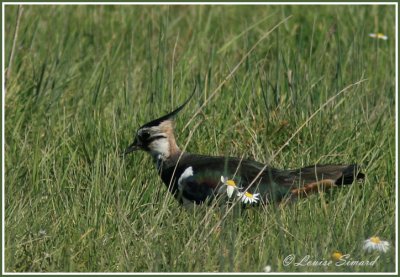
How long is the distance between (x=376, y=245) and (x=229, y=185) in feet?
3.60

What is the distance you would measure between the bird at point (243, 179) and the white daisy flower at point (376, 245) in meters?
0.61

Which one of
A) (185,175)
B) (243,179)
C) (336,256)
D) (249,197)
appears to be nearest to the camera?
(336,256)

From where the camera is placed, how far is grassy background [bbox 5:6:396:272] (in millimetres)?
4957

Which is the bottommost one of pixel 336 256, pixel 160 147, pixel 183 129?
pixel 336 256

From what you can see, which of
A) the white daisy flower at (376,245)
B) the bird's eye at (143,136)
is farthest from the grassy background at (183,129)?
the bird's eye at (143,136)

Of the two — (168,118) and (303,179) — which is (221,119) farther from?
(303,179)

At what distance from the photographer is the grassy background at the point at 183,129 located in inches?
195

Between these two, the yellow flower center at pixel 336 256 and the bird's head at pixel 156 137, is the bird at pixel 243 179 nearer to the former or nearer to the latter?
the bird's head at pixel 156 137

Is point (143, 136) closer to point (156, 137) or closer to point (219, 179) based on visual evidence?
point (156, 137)

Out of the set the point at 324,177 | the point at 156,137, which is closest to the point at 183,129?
the point at 156,137

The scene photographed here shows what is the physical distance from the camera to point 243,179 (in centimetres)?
571

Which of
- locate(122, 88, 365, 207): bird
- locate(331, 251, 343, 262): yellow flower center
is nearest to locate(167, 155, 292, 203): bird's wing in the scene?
locate(122, 88, 365, 207): bird

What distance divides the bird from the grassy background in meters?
0.10

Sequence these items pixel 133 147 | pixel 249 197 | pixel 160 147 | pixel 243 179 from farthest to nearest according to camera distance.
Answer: pixel 160 147
pixel 133 147
pixel 243 179
pixel 249 197
